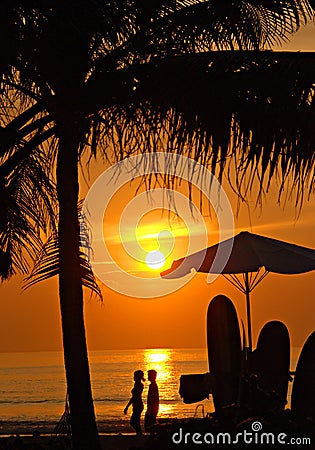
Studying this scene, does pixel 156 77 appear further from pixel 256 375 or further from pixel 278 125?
pixel 256 375

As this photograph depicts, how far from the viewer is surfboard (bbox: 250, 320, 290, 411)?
10.5 meters

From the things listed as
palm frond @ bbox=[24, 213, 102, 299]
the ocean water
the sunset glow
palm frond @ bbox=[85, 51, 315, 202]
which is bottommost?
the ocean water

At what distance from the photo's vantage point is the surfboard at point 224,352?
1012 centimetres

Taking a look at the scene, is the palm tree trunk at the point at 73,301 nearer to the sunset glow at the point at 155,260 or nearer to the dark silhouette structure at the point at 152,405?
the sunset glow at the point at 155,260

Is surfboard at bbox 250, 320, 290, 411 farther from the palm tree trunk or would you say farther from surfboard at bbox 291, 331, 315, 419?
the palm tree trunk

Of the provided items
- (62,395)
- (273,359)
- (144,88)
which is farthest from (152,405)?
(62,395)

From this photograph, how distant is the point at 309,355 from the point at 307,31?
3.29 meters

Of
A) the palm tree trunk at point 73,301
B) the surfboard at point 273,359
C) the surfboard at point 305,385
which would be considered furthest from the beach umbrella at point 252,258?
the palm tree trunk at point 73,301

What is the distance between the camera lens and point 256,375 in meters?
10.2

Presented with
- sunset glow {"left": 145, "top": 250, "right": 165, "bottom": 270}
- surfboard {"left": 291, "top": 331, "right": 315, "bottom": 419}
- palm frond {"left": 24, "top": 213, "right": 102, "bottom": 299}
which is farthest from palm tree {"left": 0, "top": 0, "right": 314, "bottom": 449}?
sunset glow {"left": 145, "top": 250, "right": 165, "bottom": 270}

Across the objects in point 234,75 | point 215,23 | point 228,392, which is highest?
point 215,23

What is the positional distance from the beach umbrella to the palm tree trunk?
3.87 metres

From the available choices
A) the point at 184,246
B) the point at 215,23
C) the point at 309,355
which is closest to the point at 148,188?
the point at 215,23

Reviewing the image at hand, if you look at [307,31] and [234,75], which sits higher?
[307,31]
